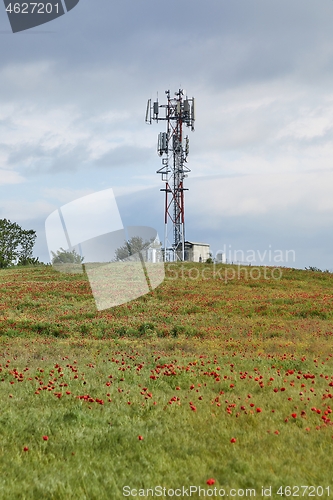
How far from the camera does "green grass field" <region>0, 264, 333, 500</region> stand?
5.60m

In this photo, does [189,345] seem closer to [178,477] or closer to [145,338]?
[145,338]

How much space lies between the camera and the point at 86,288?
116ft

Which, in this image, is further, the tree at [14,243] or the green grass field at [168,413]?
the tree at [14,243]

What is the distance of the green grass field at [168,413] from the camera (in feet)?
18.4

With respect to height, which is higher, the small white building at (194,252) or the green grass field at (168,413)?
the small white building at (194,252)

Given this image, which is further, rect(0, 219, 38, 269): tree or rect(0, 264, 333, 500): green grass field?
rect(0, 219, 38, 269): tree

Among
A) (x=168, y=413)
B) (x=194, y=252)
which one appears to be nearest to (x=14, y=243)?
(x=194, y=252)

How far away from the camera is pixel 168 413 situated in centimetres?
808

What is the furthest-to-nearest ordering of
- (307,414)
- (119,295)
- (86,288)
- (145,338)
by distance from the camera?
(86,288) → (119,295) → (145,338) → (307,414)

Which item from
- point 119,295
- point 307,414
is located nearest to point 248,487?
point 307,414

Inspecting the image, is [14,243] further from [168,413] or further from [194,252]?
[168,413]

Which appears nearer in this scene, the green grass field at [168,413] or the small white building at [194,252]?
the green grass field at [168,413]

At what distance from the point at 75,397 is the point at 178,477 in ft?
12.6

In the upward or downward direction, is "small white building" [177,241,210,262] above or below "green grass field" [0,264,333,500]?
above
